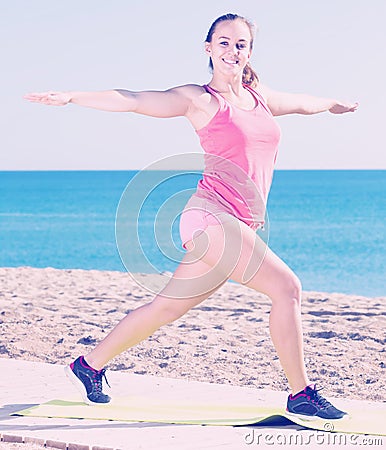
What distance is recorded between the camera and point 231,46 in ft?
15.2

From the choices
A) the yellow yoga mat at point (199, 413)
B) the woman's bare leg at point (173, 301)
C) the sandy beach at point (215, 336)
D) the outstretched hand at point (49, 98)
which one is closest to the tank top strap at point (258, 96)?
the woman's bare leg at point (173, 301)

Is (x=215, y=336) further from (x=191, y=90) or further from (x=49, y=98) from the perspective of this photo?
(x=49, y=98)

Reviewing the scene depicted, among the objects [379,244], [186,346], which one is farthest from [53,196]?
[186,346]

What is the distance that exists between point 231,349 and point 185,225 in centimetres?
334

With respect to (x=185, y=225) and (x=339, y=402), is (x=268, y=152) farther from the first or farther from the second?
(x=339, y=402)

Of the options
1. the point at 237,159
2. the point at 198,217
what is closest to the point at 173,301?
the point at 198,217

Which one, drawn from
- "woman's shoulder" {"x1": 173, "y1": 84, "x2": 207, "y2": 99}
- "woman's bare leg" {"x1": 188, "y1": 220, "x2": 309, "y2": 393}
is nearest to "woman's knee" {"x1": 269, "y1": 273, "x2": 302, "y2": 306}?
"woman's bare leg" {"x1": 188, "y1": 220, "x2": 309, "y2": 393}

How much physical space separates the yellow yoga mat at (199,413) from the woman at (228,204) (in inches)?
4.7

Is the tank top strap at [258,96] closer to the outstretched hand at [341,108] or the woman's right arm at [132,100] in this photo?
the woman's right arm at [132,100]

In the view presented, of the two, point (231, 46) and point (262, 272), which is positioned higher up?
point (231, 46)

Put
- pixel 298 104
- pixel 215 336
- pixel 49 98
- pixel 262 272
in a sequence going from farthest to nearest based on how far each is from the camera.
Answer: pixel 215 336 < pixel 298 104 < pixel 262 272 < pixel 49 98

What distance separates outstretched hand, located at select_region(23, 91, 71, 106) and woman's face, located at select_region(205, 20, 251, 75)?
2.91 feet

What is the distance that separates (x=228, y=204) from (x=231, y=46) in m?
0.83

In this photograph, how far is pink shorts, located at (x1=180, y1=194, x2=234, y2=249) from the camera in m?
4.43
